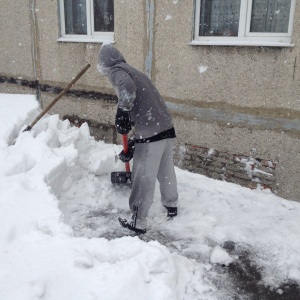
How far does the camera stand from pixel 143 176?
129 inches

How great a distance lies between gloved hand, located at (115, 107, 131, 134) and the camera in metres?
3.13

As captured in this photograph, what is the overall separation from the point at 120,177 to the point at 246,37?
238 cm

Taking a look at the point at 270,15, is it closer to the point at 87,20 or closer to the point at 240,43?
the point at 240,43

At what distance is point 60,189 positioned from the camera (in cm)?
383

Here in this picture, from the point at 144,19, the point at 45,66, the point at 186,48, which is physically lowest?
the point at 45,66

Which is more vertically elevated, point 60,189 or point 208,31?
point 208,31

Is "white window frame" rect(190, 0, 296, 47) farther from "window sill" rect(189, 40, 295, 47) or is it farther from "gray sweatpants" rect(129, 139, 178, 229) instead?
"gray sweatpants" rect(129, 139, 178, 229)

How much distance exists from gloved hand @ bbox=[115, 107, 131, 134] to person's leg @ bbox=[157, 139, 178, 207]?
0.50 meters

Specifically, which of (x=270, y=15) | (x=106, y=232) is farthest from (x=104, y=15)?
(x=106, y=232)

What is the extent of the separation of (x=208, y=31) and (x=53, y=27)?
3.15 metres

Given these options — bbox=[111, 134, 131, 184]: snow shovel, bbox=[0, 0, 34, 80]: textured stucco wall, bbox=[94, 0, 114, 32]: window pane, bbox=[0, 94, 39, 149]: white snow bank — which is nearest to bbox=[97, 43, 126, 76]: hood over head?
bbox=[111, 134, 131, 184]: snow shovel

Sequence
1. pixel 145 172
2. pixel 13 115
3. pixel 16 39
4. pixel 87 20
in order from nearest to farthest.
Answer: pixel 145 172
pixel 13 115
pixel 87 20
pixel 16 39

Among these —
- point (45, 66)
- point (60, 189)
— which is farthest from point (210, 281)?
point (45, 66)

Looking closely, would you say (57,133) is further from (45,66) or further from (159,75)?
(45,66)
